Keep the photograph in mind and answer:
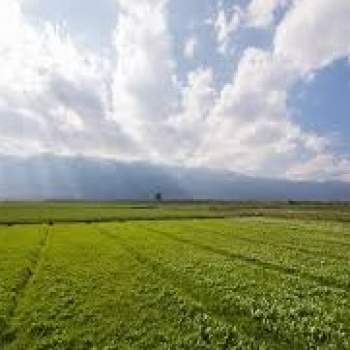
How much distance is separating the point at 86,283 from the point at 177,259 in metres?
11.7

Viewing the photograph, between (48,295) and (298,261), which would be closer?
(48,295)

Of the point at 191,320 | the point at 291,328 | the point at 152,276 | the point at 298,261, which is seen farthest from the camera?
the point at 298,261

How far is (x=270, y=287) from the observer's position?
93.0 feet

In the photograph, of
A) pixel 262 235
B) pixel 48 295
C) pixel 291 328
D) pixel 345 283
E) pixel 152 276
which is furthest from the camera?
pixel 262 235

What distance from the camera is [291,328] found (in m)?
20.2

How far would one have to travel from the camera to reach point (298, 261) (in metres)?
38.8

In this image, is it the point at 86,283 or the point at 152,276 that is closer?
the point at 86,283

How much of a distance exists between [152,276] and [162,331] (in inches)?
472

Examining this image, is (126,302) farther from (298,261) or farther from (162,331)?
(298,261)

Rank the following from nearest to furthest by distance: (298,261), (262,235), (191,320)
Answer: (191,320), (298,261), (262,235)

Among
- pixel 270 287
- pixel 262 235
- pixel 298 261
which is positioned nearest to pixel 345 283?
pixel 270 287

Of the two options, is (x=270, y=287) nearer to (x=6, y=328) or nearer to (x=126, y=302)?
(x=126, y=302)

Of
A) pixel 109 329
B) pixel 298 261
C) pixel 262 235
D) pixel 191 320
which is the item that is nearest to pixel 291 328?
pixel 191 320

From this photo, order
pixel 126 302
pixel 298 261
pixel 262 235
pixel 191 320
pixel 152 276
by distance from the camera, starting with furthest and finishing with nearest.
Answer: pixel 262 235 < pixel 298 261 < pixel 152 276 < pixel 126 302 < pixel 191 320
